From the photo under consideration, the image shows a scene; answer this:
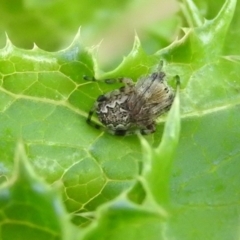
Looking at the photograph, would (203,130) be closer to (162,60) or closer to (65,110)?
(162,60)

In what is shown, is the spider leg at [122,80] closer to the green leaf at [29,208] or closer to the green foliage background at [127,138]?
the green foliage background at [127,138]

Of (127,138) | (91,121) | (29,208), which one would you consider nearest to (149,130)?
(127,138)

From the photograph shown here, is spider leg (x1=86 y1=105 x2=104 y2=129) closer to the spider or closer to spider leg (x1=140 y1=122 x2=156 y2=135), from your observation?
the spider

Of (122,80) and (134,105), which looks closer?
(122,80)

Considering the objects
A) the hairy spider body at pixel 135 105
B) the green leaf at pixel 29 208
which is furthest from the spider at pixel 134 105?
the green leaf at pixel 29 208

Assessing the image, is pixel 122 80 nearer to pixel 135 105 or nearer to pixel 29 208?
pixel 135 105

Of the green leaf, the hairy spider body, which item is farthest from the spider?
the green leaf
